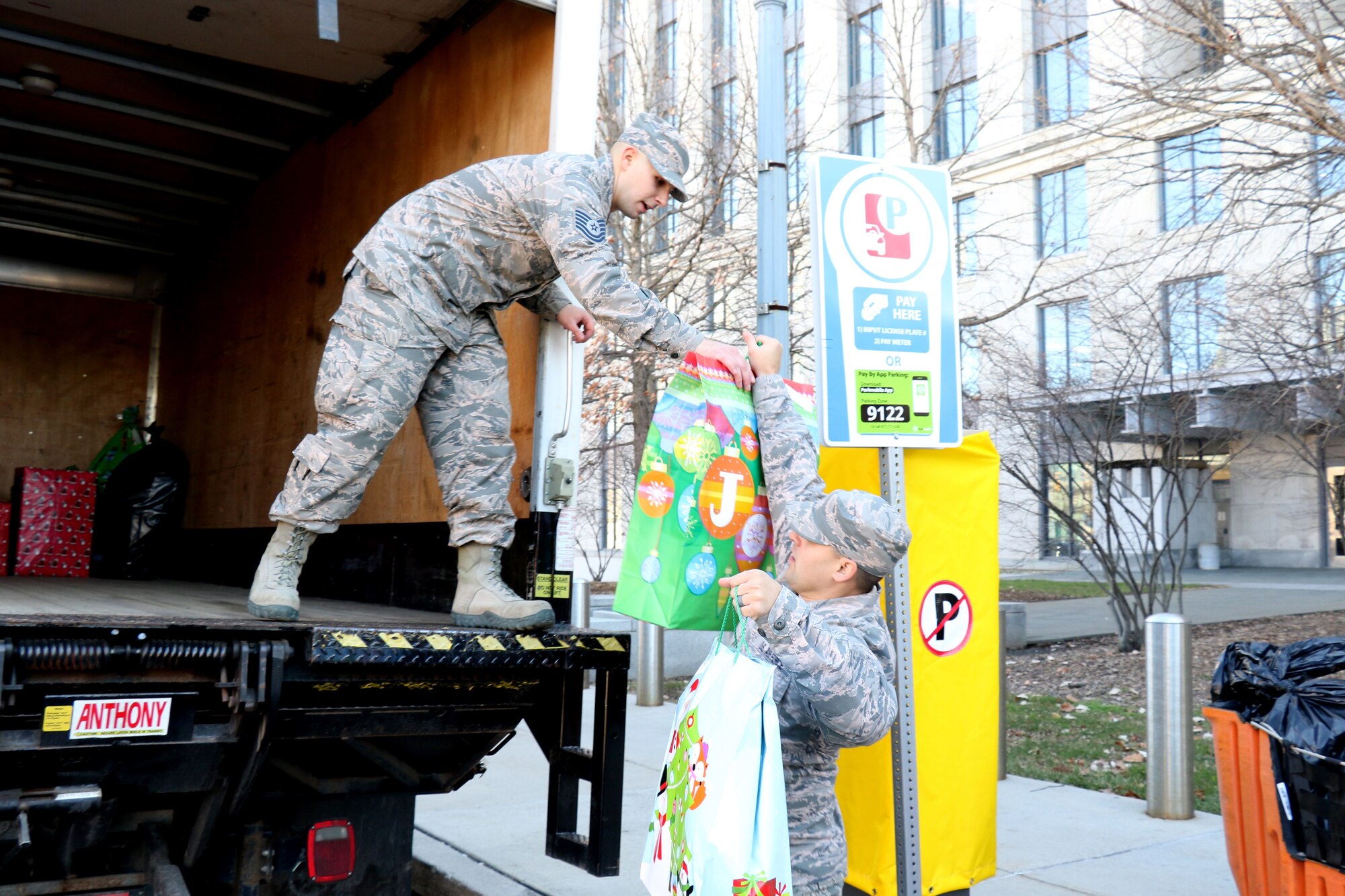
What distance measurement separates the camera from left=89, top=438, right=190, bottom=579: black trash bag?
20.6 ft

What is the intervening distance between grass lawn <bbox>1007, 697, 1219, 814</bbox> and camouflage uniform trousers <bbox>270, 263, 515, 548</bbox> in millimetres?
3898

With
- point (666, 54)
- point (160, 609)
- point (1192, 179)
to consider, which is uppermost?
point (666, 54)

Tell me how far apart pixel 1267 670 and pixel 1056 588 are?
1709 centimetres

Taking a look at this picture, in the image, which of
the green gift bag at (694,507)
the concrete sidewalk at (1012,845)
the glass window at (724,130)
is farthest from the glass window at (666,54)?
the green gift bag at (694,507)

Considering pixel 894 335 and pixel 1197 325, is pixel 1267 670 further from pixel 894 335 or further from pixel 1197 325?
pixel 1197 325

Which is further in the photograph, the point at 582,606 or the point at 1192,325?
the point at 1192,325

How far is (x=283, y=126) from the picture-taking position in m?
5.50

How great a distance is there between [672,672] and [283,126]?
610 centimetres

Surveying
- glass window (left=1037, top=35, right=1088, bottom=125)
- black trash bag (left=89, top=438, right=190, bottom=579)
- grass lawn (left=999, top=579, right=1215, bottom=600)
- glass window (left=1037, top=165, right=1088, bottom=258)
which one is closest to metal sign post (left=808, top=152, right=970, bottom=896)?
black trash bag (left=89, top=438, right=190, bottom=579)

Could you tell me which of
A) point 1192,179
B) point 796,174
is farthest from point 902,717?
point 796,174

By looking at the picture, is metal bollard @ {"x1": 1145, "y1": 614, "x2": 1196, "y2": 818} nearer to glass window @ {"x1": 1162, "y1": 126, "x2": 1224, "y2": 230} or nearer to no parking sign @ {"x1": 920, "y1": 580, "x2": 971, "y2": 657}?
no parking sign @ {"x1": 920, "y1": 580, "x2": 971, "y2": 657}

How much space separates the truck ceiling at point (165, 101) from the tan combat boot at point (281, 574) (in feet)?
6.87

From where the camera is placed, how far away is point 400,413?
3.13 metres

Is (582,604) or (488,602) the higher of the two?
(488,602)
